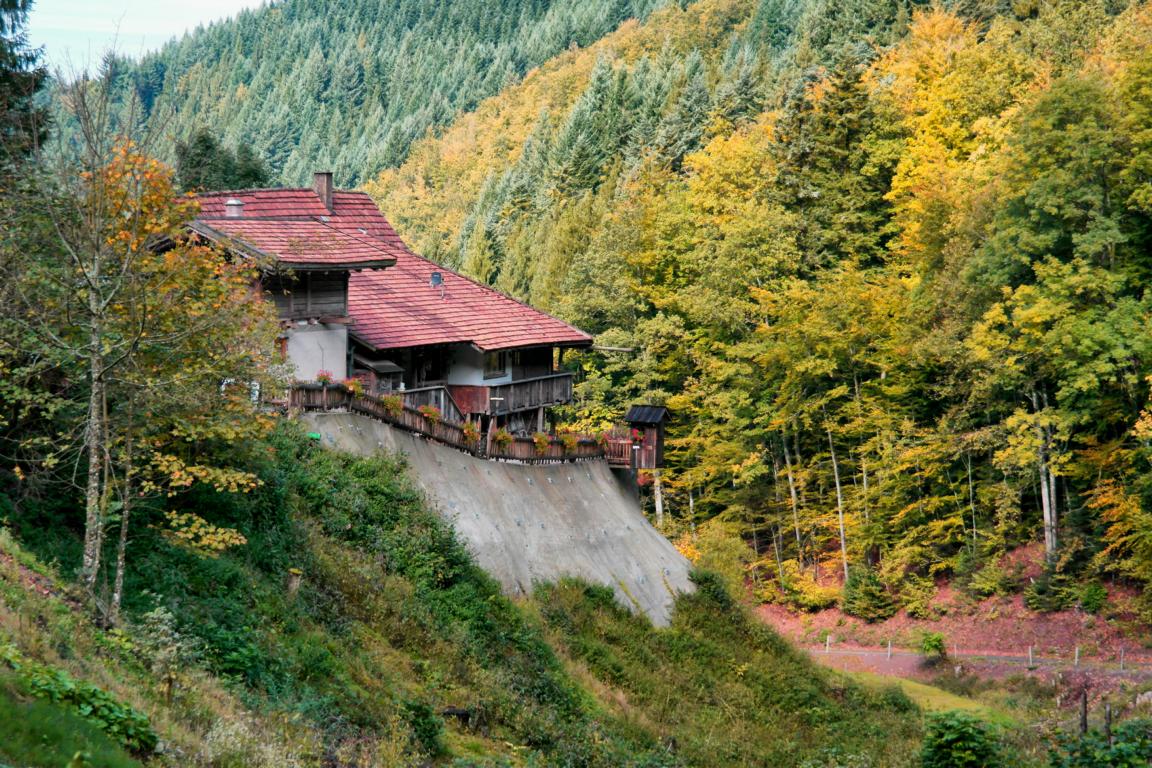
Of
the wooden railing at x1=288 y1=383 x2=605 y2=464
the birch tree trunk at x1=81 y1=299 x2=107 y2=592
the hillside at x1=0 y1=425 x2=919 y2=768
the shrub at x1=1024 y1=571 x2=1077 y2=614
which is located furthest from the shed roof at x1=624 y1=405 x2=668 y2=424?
the birch tree trunk at x1=81 y1=299 x2=107 y2=592

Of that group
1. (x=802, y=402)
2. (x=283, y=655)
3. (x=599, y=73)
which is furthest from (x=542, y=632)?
(x=599, y=73)

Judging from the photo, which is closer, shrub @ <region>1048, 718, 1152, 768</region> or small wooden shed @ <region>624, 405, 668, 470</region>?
shrub @ <region>1048, 718, 1152, 768</region>

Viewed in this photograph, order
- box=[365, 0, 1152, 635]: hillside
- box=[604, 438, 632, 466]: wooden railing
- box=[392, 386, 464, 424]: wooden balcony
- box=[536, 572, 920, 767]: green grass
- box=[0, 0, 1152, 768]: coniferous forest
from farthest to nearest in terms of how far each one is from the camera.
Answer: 1. box=[365, 0, 1152, 635]: hillside
2. box=[604, 438, 632, 466]: wooden railing
3. box=[392, 386, 464, 424]: wooden balcony
4. box=[536, 572, 920, 767]: green grass
5. box=[0, 0, 1152, 768]: coniferous forest

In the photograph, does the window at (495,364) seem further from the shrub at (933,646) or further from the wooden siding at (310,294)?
the shrub at (933,646)

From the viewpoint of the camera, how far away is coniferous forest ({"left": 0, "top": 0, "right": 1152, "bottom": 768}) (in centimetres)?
1880

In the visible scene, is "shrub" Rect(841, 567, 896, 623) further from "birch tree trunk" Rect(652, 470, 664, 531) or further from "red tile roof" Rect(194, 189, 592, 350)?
"red tile roof" Rect(194, 189, 592, 350)

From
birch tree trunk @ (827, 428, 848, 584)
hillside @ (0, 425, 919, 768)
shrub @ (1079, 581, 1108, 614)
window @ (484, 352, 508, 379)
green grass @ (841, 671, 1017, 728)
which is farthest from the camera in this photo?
birch tree trunk @ (827, 428, 848, 584)

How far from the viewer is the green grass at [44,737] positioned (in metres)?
12.1

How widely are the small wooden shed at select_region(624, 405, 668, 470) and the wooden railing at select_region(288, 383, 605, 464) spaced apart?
126cm

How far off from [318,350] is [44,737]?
70.3ft

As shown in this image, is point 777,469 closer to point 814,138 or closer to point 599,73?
point 814,138

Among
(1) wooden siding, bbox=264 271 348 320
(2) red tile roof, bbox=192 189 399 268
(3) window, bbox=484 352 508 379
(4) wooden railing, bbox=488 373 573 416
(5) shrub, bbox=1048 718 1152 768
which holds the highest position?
(2) red tile roof, bbox=192 189 399 268

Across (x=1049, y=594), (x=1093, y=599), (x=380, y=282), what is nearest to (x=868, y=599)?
(x=1049, y=594)

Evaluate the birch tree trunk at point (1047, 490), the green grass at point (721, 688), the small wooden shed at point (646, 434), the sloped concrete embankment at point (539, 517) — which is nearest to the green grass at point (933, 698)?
the green grass at point (721, 688)
